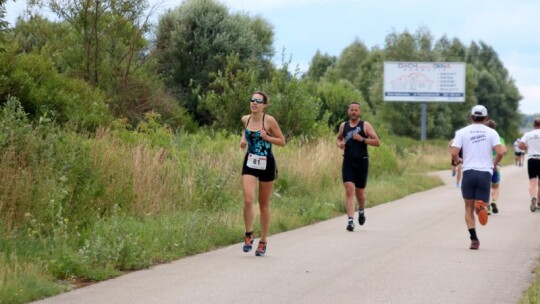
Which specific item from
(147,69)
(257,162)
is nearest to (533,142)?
(257,162)

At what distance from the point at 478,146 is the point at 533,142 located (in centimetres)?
633

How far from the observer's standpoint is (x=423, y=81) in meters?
56.0

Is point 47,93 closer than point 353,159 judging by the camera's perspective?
No

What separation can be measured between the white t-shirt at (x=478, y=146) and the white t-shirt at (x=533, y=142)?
20.1 feet

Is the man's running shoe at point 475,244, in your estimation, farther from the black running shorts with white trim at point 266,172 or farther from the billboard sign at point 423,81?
the billboard sign at point 423,81

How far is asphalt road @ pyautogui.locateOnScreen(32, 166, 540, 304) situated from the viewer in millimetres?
Answer: 7793

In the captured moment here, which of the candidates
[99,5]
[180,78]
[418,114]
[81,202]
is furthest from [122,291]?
[418,114]

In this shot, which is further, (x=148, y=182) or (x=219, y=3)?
(x=219, y=3)

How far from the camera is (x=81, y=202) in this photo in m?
10.5

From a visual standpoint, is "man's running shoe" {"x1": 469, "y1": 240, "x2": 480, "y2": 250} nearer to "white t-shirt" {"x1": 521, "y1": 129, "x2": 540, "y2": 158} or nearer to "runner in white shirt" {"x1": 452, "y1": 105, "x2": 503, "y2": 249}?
"runner in white shirt" {"x1": 452, "y1": 105, "x2": 503, "y2": 249}

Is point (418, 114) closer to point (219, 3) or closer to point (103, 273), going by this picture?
point (219, 3)

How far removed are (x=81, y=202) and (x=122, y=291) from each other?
9.25ft

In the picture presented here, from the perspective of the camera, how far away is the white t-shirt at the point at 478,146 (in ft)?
37.1

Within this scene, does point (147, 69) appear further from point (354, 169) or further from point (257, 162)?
point (257, 162)
